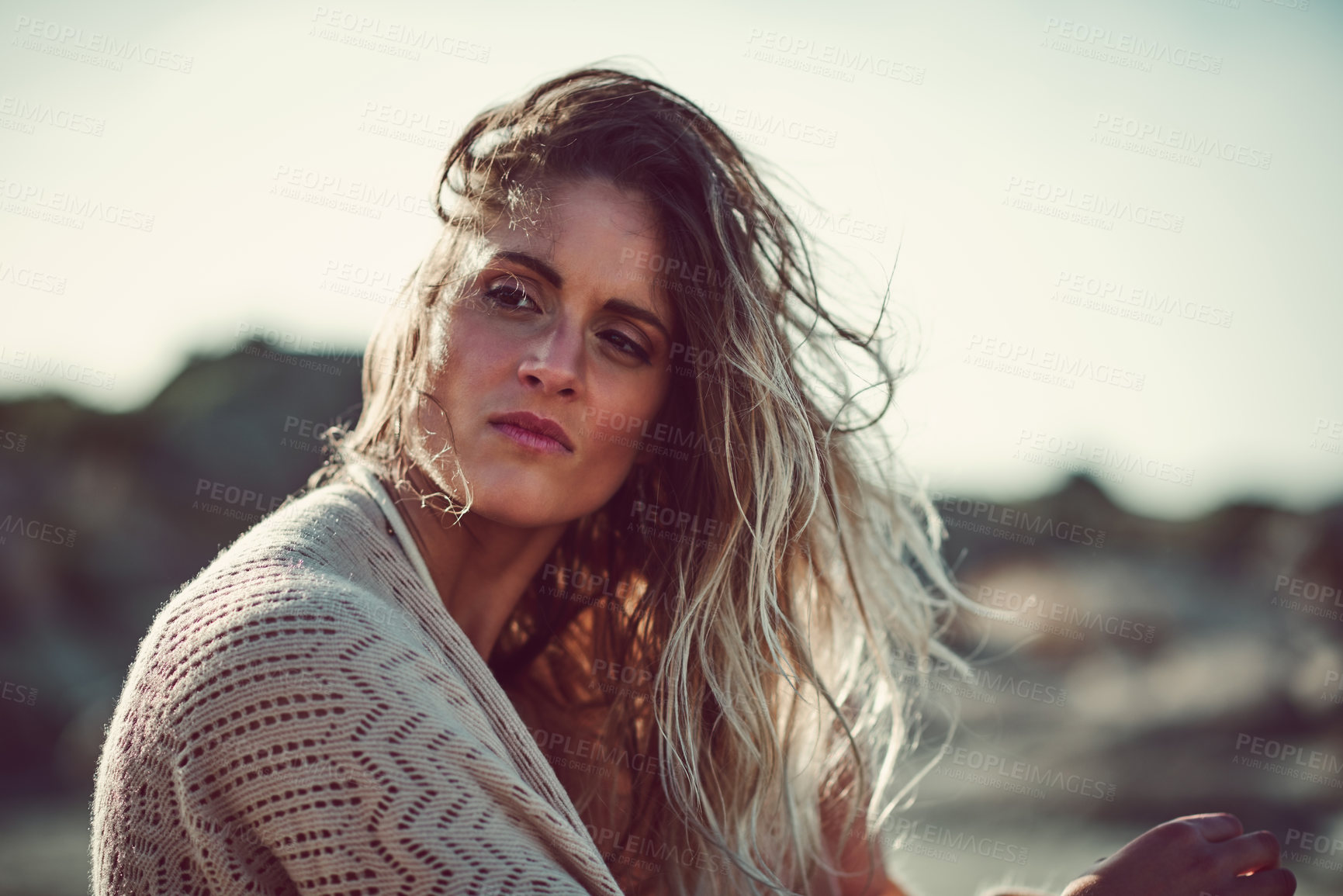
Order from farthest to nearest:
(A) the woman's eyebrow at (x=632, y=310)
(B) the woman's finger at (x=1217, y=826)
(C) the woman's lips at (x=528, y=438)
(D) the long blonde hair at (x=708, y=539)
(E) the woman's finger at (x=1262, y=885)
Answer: (D) the long blonde hair at (x=708, y=539), (A) the woman's eyebrow at (x=632, y=310), (C) the woman's lips at (x=528, y=438), (B) the woman's finger at (x=1217, y=826), (E) the woman's finger at (x=1262, y=885)

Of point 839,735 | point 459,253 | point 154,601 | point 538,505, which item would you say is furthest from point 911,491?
point 154,601

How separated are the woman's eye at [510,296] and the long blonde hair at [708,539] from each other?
0.11 metres

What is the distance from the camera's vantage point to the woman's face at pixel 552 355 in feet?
6.33

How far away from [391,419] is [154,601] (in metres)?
5.19

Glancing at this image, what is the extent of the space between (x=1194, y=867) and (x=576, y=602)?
1.64 metres

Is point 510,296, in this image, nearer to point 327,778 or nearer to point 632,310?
point 632,310

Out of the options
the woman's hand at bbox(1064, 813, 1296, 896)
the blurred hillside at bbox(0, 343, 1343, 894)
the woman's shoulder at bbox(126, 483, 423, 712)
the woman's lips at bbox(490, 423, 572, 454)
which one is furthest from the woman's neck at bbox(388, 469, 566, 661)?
the woman's hand at bbox(1064, 813, 1296, 896)

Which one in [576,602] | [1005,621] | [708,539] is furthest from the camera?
[1005,621]

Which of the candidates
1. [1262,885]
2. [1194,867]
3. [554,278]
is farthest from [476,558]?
[1262,885]

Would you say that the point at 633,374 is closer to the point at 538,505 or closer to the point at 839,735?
the point at 538,505

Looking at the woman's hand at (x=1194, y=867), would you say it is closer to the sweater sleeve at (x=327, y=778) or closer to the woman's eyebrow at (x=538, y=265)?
the sweater sleeve at (x=327, y=778)

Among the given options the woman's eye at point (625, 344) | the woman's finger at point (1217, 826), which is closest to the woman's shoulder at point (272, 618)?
the woman's eye at point (625, 344)

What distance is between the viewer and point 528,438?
193cm

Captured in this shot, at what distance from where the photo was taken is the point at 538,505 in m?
2.00
